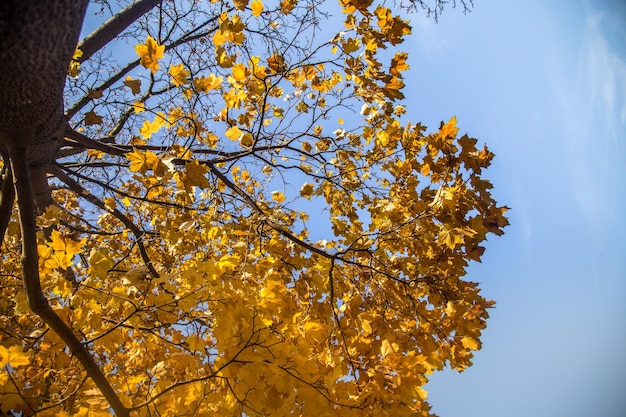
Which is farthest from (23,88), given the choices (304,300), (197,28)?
(197,28)

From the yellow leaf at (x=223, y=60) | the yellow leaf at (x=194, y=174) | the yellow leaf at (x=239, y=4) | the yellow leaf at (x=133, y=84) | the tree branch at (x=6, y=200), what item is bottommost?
the tree branch at (x=6, y=200)

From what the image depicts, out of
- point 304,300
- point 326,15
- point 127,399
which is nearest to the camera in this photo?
point 127,399

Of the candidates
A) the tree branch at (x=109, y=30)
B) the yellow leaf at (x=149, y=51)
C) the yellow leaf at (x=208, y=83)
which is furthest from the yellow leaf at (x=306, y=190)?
the tree branch at (x=109, y=30)

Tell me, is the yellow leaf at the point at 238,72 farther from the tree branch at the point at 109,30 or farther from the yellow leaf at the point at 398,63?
the yellow leaf at the point at 398,63

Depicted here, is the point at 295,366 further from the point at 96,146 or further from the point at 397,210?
the point at 96,146

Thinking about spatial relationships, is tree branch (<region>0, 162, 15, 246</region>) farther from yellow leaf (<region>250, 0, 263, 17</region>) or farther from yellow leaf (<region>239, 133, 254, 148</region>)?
yellow leaf (<region>250, 0, 263, 17</region>)

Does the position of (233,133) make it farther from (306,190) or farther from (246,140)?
(306,190)

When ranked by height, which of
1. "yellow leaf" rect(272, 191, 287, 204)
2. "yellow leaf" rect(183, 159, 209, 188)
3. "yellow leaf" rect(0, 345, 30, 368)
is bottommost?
"yellow leaf" rect(0, 345, 30, 368)

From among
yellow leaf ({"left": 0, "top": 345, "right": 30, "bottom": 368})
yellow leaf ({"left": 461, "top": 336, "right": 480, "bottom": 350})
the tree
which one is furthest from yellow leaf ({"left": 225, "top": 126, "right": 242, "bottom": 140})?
yellow leaf ({"left": 461, "top": 336, "right": 480, "bottom": 350})

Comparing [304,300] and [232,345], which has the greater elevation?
[304,300]

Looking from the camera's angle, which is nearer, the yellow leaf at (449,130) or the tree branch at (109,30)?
the yellow leaf at (449,130)

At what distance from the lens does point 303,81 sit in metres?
3.32

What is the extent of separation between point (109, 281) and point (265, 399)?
44.7 inches

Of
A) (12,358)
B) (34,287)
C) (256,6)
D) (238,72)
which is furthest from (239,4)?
(12,358)
